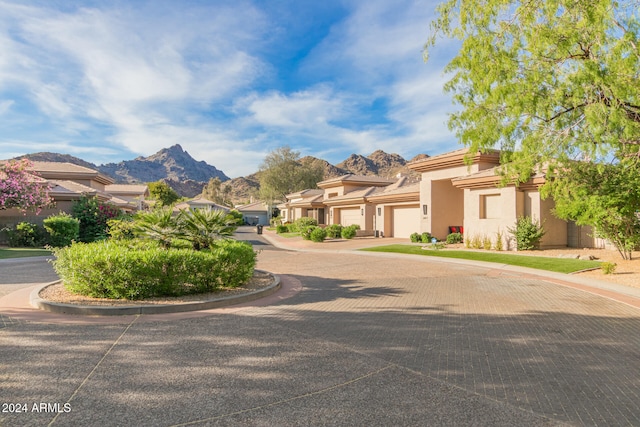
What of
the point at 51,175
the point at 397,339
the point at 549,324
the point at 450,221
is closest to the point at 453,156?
the point at 450,221

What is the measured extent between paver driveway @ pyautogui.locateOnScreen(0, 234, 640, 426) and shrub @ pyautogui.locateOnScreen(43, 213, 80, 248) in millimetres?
16557

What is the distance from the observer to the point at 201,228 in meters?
10.4

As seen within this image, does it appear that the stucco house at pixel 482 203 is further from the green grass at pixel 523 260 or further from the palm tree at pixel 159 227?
the palm tree at pixel 159 227

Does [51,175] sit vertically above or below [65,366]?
above

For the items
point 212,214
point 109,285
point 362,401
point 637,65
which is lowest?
point 362,401

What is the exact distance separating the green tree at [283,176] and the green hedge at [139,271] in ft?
218

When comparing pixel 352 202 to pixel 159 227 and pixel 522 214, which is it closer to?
pixel 522 214

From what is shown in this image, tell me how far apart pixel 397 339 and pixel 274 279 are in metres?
5.71

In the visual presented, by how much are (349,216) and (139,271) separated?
31.8m

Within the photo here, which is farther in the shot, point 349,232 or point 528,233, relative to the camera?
point 349,232

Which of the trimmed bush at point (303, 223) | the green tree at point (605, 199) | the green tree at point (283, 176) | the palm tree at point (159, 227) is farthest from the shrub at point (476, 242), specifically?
the green tree at point (283, 176)

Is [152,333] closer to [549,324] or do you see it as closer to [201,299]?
[201,299]

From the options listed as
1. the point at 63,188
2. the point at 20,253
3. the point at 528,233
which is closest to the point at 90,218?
the point at 63,188

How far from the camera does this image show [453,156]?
25656 millimetres
